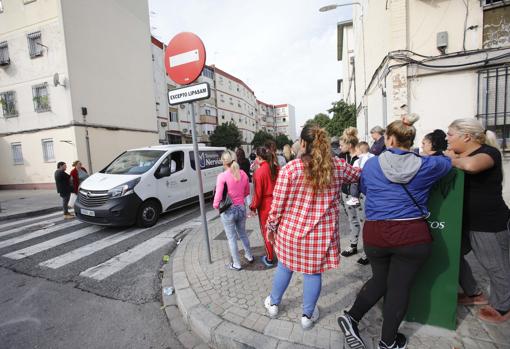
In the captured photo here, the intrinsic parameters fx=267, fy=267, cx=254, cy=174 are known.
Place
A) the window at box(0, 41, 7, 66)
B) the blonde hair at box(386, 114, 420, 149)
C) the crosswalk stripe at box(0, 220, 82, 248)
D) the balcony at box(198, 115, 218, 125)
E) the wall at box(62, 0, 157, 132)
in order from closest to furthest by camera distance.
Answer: the blonde hair at box(386, 114, 420, 149), the crosswalk stripe at box(0, 220, 82, 248), the wall at box(62, 0, 157, 132), the window at box(0, 41, 7, 66), the balcony at box(198, 115, 218, 125)

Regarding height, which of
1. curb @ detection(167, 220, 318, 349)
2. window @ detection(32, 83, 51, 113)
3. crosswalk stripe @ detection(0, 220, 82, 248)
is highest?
window @ detection(32, 83, 51, 113)

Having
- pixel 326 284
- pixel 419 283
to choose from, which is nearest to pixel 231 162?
pixel 326 284

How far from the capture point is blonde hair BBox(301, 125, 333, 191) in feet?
6.81

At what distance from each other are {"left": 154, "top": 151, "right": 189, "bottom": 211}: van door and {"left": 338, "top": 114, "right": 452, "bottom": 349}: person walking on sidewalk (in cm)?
561

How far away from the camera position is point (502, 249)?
7.46 feet

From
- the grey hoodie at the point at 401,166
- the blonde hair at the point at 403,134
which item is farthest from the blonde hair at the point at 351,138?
the grey hoodie at the point at 401,166

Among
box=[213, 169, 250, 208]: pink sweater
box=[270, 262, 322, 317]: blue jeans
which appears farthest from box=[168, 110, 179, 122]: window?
box=[270, 262, 322, 317]: blue jeans

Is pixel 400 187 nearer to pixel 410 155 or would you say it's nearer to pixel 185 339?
pixel 410 155

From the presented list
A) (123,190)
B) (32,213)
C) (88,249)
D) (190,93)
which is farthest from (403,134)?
(32,213)

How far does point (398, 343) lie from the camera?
6.90ft

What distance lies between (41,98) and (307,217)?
19046mm

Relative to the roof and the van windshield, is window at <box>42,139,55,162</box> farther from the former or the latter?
the roof

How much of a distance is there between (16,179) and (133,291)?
18821mm

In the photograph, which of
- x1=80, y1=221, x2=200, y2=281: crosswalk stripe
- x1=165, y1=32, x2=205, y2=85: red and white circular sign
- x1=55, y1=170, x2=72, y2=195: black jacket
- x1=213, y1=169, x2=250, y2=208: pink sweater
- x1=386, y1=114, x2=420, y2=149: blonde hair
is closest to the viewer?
x1=386, y1=114, x2=420, y2=149: blonde hair
